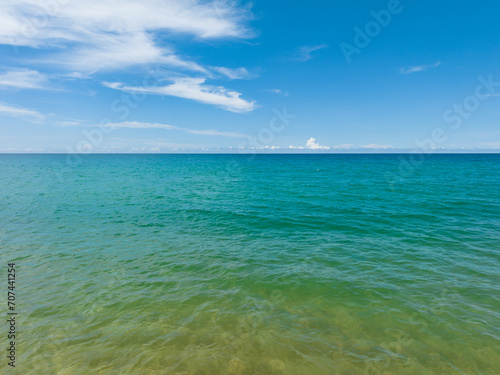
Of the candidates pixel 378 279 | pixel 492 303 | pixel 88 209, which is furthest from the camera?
pixel 88 209

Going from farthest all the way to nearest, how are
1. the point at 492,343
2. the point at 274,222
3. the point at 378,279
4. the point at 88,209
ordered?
the point at 88,209 < the point at 274,222 < the point at 378,279 < the point at 492,343

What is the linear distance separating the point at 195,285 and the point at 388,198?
1291 inches

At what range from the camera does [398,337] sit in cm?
932

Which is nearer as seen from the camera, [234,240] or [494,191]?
[234,240]

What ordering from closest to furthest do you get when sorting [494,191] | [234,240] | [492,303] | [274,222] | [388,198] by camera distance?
1. [492,303]
2. [234,240]
3. [274,222]
4. [388,198]
5. [494,191]

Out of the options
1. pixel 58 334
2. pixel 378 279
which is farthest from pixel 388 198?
pixel 58 334

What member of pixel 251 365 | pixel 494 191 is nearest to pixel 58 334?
pixel 251 365

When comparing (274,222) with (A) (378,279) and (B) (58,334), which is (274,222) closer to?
(A) (378,279)

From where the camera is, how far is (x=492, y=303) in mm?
11305

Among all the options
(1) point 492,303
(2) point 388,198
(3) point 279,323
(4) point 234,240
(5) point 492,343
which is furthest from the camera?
(2) point 388,198

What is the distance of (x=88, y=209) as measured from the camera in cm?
2909

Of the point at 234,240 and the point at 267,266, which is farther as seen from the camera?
the point at 234,240

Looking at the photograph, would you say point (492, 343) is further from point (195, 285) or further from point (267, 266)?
point (195, 285)

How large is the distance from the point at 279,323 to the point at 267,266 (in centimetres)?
513
